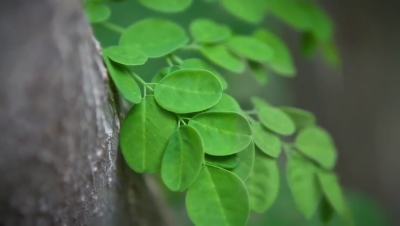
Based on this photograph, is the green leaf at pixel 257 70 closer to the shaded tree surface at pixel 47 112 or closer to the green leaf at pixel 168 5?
the green leaf at pixel 168 5

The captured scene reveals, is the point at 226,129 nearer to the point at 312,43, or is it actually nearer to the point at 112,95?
the point at 112,95

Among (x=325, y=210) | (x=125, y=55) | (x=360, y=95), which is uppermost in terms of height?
(x=125, y=55)

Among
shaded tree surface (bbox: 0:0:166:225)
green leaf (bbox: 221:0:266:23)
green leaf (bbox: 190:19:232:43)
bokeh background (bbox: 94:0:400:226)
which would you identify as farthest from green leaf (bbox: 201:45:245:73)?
bokeh background (bbox: 94:0:400:226)

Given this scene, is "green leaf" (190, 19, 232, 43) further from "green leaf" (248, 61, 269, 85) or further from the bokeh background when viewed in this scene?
the bokeh background

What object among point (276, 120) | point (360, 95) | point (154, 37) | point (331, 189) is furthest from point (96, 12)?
point (360, 95)

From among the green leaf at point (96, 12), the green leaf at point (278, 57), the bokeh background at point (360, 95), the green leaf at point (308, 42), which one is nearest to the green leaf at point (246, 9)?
the green leaf at point (278, 57)

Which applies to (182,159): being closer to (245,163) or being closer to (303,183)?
(245,163)
